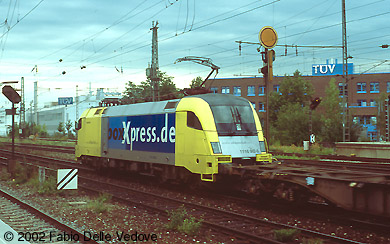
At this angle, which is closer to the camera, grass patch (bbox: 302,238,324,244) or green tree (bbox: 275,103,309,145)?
grass patch (bbox: 302,238,324,244)

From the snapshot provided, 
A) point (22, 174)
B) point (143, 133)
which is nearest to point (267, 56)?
point (143, 133)

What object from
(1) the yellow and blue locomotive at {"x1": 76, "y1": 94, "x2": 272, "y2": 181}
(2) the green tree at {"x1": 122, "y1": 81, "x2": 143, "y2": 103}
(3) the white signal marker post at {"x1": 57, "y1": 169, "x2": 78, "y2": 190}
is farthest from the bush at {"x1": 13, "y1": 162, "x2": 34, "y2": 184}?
(2) the green tree at {"x1": 122, "y1": 81, "x2": 143, "y2": 103}

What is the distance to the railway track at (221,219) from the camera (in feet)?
31.4

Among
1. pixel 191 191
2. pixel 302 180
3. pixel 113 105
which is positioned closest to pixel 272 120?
pixel 113 105

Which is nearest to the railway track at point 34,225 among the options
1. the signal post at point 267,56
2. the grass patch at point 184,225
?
the grass patch at point 184,225

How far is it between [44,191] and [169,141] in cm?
499

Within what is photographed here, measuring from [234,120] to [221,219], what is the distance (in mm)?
4562

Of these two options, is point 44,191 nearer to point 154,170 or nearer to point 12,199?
point 12,199

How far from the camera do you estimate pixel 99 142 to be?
878 inches

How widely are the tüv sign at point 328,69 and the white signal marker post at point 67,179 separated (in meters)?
76.1

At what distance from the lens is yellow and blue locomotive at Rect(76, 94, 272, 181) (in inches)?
574

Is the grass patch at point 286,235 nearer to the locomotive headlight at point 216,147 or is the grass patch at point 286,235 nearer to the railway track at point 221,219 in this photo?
the railway track at point 221,219

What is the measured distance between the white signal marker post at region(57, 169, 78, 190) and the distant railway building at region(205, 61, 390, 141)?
224 feet

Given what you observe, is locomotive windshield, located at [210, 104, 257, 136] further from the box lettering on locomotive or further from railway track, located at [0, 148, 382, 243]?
railway track, located at [0, 148, 382, 243]
